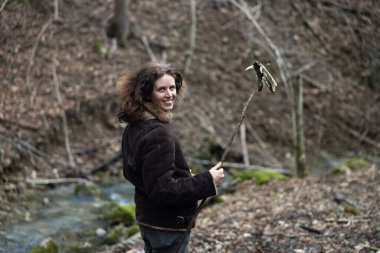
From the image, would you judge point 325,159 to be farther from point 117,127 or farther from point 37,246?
point 37,246

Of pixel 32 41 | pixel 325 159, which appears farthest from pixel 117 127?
pixel 325 159

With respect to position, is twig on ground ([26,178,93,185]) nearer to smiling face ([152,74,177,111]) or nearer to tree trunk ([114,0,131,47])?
tree trunk ([114,0,131,47])

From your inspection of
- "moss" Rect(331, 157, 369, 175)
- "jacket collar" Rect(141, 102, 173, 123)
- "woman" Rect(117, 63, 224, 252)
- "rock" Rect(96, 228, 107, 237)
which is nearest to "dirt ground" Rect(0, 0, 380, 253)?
"moss" Rect(331, 157, 369, 175)

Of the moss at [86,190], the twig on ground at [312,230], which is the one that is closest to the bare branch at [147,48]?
the moss at [86,190]

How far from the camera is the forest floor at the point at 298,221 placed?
203 inches

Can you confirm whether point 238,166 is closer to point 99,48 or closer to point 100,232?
point 100,232

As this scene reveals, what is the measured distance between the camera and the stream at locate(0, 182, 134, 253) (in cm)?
690

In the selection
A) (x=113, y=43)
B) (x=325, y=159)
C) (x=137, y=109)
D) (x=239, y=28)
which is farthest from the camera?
(x=239, y=28)

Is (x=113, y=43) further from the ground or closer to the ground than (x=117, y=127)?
further from the ground

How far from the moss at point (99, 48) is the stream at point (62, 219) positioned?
15.1 feet

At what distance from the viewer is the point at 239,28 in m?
15.3

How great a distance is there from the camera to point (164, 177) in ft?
9.44

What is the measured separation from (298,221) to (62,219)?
385cm

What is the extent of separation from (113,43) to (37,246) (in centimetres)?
828
